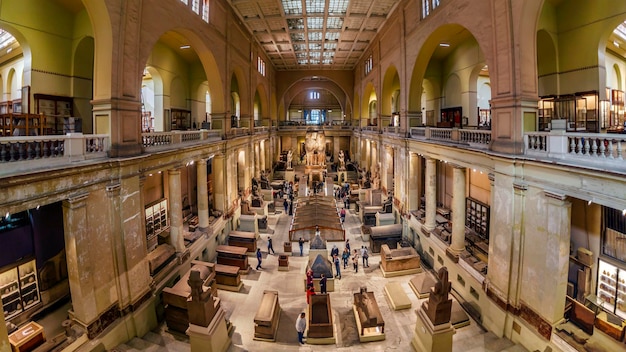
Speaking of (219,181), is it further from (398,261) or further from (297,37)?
(297,37)

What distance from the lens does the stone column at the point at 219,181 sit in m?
19.1

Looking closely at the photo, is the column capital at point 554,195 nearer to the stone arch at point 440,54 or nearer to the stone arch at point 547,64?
the stone arch at point 547,64

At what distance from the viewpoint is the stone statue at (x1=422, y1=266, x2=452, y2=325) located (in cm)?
870

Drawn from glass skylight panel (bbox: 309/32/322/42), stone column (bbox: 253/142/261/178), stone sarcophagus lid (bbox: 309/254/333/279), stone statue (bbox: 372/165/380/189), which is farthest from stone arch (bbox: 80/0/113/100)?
stone statue (bbox: 372/165/380/189)

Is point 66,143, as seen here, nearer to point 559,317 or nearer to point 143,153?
point 143,153

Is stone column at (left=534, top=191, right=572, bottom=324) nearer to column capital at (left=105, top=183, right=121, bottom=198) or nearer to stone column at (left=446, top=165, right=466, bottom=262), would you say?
stone column at (left=446, top=165, right=466, bottom=262)

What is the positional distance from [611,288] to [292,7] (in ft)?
67.5

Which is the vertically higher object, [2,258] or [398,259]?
[2,258]

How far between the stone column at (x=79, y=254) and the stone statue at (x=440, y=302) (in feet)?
30.4

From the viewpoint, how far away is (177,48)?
794 inches

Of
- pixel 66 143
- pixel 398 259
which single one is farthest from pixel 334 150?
pixel 66 143

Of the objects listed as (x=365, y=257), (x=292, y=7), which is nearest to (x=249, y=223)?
(x=365, y=257)

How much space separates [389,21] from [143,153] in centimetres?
1950

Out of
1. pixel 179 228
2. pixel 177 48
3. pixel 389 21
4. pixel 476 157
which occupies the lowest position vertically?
pixel 179 228
